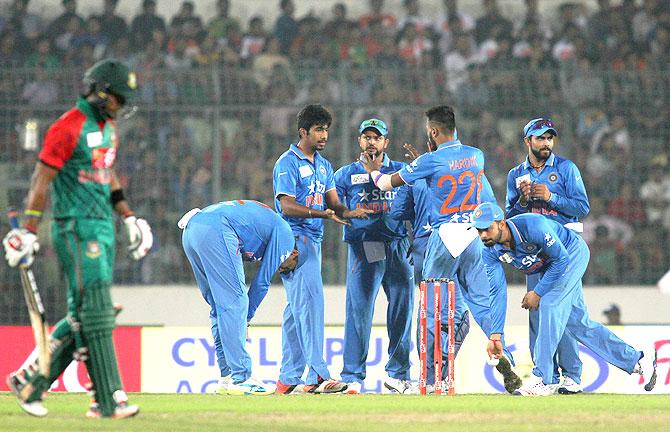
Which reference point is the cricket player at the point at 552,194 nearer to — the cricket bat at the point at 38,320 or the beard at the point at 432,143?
the beard at the point at 432,143

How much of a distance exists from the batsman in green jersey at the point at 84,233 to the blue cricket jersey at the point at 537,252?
353 cm

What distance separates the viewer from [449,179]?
10023 millimetres

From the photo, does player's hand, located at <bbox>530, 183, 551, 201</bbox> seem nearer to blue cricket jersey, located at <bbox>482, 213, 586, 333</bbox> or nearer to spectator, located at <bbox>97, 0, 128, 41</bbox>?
blue cricket jersey, located at <bbox>482, 213, 586, 333</bbox>

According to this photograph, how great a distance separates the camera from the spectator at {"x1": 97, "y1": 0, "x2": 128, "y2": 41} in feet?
59.9

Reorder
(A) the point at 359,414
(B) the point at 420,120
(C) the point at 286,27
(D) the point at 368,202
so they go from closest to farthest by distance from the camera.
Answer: (A) the point at 359,414 → (D) the point at 368,202 → (B) the point at 420,120 → (C) the point at 286,27

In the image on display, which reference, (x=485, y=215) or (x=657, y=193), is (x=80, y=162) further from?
(x=657, y=193)

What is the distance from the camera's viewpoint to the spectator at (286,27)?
1884 cm

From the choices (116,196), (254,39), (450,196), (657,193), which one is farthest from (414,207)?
(254,39)

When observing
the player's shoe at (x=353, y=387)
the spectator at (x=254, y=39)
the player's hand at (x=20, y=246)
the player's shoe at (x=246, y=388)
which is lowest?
the player's shoe at (x=353, y=387)

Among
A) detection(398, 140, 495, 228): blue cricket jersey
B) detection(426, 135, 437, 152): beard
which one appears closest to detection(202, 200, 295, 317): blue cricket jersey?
detection(398, 140, 495, 228): blue cricket jersey

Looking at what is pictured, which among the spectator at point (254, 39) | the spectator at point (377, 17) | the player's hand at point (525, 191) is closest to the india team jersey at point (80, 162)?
the player's hand at point (525, 191)

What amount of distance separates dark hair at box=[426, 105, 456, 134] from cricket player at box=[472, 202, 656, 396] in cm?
85

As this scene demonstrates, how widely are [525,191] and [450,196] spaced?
76 centimetres

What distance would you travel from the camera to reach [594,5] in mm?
19391
